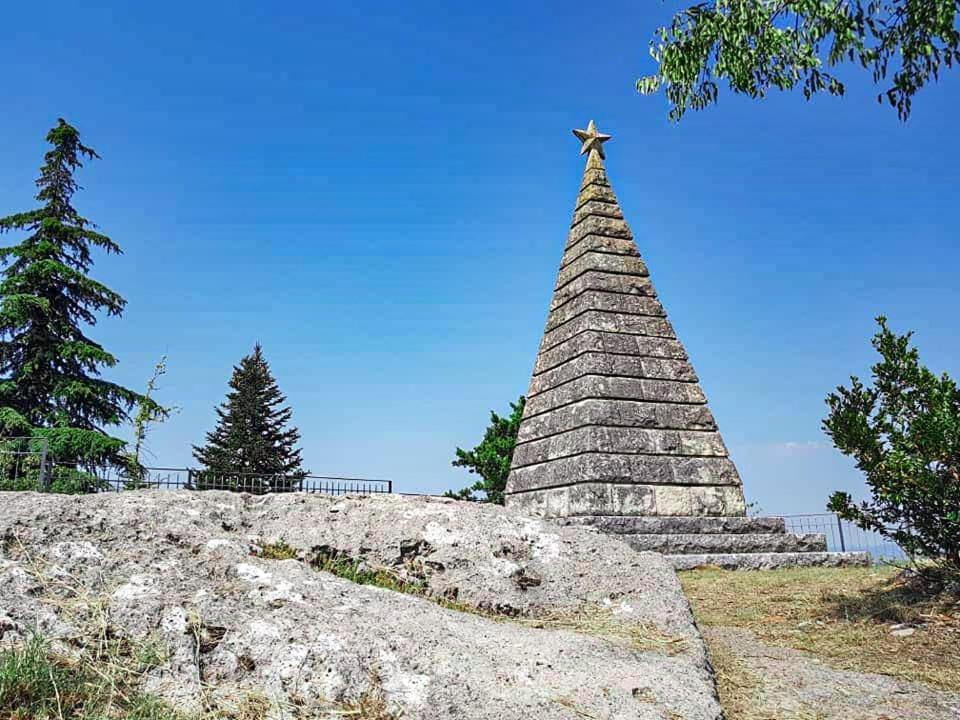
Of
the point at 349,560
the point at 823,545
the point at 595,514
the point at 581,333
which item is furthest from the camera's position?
the point at 581,333

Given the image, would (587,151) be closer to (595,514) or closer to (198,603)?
(595,514)

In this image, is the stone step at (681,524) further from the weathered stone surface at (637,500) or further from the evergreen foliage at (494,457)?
the evergreen foliage at (494,457)

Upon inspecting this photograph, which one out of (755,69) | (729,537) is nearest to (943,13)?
(755,69)

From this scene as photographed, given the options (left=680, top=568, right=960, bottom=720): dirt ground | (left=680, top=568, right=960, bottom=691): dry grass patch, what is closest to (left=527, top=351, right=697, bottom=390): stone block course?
(left=680, top=568, right=960, bottom=720): dirt ground

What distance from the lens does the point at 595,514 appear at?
10.8 metres

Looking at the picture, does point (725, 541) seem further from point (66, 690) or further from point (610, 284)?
point (66, 690)

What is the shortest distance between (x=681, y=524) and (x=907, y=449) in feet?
14.9

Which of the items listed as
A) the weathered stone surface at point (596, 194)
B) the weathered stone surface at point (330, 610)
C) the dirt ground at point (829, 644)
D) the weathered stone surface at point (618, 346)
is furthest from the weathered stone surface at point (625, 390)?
the weathered stone surface at point (330, 610)

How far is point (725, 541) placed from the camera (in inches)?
434

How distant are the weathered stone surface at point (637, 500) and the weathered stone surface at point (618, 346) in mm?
2203

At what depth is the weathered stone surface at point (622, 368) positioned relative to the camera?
12.1 meters

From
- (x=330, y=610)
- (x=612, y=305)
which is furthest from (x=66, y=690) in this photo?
(x=612, y=305)

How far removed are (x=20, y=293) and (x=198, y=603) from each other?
1054 inches

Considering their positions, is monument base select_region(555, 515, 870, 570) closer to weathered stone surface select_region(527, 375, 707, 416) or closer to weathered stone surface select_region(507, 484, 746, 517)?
weathered stone surface select_region(507, 484, 746, 517)
